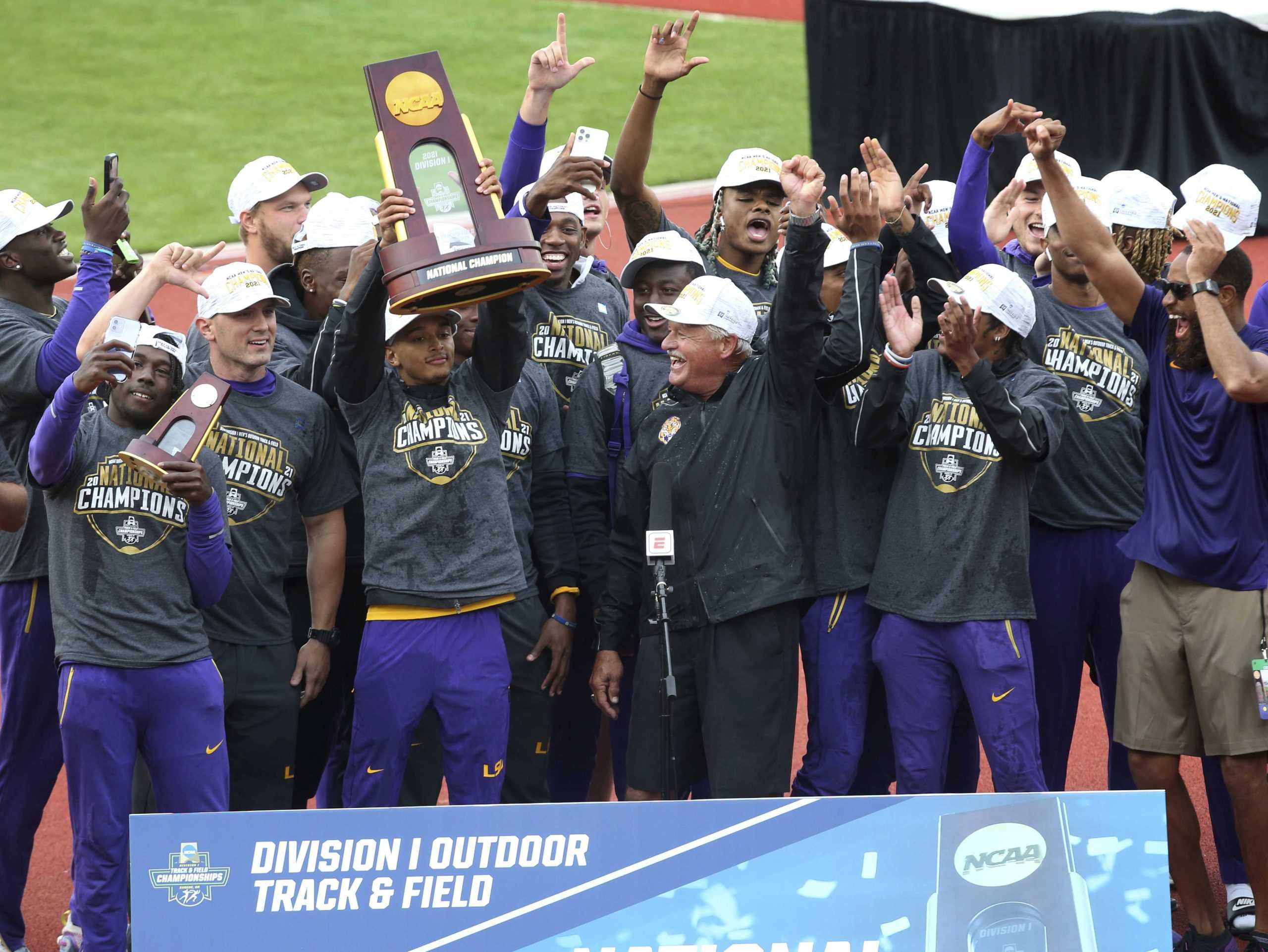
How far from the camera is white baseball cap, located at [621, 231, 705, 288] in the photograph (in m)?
5.50

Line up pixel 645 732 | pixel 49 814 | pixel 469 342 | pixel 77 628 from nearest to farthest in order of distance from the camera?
pixel 77 628 → pixel 645 732 → pixel 469 342 → pixel 49 814

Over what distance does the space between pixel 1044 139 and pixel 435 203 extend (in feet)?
5.91

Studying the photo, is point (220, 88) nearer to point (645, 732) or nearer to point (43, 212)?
point (43, 212)

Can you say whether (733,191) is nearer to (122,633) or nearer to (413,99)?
(413,99)

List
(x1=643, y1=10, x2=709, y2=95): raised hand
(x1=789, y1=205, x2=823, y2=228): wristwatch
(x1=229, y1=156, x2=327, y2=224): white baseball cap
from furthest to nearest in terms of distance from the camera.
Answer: (x1=229, y1=156, x2=327, y2=224): white baseball cap, (x1=643, y1=10, x2=709, y2=95): raised hand, (x1=789, y1=205, x2=823, y2=228): wristwatch

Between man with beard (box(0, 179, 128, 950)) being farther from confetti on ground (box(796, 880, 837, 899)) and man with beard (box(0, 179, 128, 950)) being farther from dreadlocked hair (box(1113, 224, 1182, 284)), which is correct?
dreadlocked hair (box(1113, 224, 1182, 284))

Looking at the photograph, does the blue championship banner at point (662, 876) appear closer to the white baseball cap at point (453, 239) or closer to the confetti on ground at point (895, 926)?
the confetti on ground at point (895, 926)

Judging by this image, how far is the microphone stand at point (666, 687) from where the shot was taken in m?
4.50

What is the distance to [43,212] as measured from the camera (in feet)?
17.7

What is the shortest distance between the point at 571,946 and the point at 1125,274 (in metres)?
2.75

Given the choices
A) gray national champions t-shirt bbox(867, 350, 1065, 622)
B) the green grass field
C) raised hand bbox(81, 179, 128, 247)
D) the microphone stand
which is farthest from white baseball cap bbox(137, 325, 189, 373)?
the green grass field

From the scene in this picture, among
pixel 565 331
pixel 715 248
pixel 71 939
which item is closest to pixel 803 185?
pixel 715 248

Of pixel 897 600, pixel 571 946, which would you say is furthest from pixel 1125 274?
pixel 571 946

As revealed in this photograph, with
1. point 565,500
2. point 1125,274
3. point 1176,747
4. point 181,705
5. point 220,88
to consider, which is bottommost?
point 1176,747
